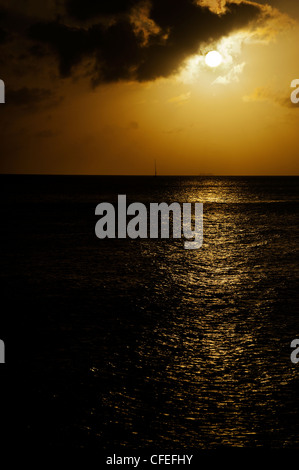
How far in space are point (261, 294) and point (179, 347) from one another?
9.07m

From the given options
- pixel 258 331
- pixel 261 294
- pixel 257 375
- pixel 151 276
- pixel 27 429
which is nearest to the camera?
pixel 27 429

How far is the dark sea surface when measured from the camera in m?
11.9

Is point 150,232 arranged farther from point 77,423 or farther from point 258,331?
point 77,423

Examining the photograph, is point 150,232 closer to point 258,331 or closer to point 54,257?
point 54,257

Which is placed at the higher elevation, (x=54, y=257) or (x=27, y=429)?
(x=54, y=257)

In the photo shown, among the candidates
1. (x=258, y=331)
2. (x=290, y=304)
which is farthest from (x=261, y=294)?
(x=258, y=331)

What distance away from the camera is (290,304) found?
22.8m

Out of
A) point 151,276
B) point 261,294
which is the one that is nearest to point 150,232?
point 151,276

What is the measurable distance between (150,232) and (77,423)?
46.2 meters

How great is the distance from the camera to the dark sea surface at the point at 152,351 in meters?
11.9

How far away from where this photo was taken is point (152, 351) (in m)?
17.1
